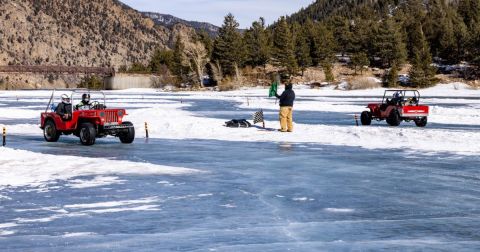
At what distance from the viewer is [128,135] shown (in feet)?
72.3

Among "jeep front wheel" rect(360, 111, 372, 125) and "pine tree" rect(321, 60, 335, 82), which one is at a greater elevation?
"pine tree" rect(321, 60, 335, 82)

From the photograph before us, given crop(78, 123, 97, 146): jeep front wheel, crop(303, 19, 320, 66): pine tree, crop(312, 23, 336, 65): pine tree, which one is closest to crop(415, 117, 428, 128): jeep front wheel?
crop(78, 123, 97, 146): jeep front wheel

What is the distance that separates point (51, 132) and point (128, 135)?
272cm

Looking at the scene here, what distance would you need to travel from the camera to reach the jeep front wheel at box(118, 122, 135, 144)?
2184 cm

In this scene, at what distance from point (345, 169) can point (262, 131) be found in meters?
10.7

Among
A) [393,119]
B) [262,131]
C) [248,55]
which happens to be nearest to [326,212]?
[262,131]

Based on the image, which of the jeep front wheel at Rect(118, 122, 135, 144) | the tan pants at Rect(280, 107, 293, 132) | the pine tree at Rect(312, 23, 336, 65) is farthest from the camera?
the pine tree at Rect(312, 23, 336, 65)

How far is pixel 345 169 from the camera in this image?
51.2 feet

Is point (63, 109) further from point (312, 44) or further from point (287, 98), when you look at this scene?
point (312, 44)

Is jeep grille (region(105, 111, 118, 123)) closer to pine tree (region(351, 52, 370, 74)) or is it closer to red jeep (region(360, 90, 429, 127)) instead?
red jeep (region(360, 90, 429, 127))

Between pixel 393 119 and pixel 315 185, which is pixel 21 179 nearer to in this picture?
pixel 315 185

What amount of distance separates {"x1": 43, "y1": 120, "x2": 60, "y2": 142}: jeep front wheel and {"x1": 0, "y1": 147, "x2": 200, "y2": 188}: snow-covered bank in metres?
4.30

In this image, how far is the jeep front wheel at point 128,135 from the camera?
21.8m

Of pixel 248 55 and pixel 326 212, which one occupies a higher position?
pixel 248 55
